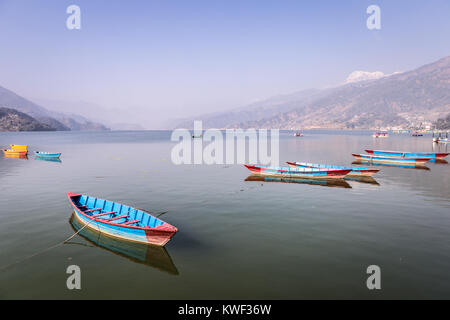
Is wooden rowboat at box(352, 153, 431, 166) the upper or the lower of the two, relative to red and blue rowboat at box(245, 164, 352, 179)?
upper

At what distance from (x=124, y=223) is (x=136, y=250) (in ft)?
8.51

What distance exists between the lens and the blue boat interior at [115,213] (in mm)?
17562

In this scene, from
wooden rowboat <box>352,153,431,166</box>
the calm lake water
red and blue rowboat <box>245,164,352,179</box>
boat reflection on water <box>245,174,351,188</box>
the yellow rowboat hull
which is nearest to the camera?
the calm lake water

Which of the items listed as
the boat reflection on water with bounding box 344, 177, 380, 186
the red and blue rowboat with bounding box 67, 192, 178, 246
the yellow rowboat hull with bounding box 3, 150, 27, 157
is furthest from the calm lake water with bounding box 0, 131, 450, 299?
the yellow rowboat hull with bounding box 3, 150, 27, 157

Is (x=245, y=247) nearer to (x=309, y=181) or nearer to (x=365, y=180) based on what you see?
(x=309, y=181)

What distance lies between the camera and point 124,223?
1780 centimetres

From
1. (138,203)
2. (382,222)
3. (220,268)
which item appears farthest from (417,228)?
(138,203)

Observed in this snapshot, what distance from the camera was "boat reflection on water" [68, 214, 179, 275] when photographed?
14.6 meters

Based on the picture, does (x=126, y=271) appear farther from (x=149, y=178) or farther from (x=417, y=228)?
(x=149, y=178)

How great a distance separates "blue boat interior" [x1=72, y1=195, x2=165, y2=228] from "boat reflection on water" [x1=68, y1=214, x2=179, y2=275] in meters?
1.25

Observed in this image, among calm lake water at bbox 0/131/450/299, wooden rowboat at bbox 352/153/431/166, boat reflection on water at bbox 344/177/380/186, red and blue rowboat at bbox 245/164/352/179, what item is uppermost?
wooden rowboat at bbox 352/153/431/166

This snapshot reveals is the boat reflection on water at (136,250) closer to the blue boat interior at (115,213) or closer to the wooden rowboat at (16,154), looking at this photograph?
the blue boat interior at (115,213)

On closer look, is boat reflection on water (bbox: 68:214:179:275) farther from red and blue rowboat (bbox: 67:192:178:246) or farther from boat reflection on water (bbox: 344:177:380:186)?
boat reflection on water (bbox: 344:177:380:186)
